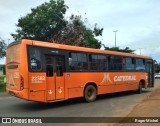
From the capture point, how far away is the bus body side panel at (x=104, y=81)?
14.5m

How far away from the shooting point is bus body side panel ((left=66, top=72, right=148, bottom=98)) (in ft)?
47.7

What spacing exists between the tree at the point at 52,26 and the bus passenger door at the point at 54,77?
23.4 m

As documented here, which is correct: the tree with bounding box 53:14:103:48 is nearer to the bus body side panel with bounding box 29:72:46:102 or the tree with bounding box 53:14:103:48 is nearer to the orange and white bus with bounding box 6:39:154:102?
the orange and white bus with bounding box 6:39:154:102

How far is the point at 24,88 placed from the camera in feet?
39.4

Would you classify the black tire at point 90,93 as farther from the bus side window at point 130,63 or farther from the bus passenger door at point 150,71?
the bus passenger door at point 150,71

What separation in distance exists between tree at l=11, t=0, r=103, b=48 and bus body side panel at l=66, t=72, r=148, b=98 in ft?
56.6

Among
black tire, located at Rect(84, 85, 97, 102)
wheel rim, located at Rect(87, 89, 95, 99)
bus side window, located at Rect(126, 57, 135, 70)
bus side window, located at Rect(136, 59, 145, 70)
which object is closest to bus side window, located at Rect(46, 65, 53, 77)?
black tire, located at Rect(84, 85, 97, 102)

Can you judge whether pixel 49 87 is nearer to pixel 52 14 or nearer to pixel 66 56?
pixel 66 56

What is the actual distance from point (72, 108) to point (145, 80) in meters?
10.6

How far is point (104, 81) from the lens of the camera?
670 inches

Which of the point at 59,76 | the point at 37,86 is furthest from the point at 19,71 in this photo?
the point at 59,76

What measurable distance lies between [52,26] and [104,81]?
79.0 ft

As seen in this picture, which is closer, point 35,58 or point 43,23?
point 35,58

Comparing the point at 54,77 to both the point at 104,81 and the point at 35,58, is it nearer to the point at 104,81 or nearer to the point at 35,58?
the point at 35,58
